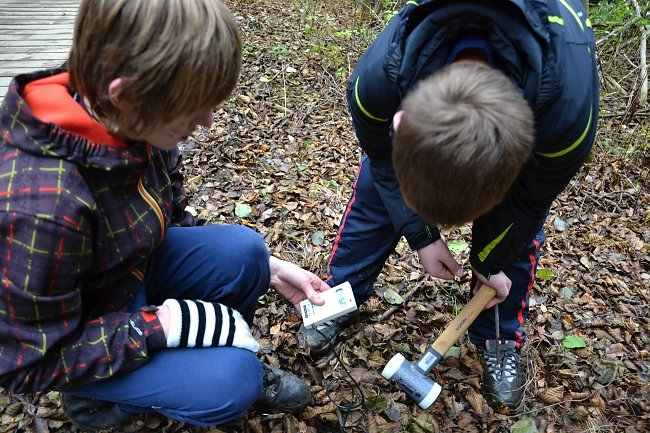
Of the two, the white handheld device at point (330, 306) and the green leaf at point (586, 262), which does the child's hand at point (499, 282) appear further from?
the green leaf at point (586, 262)

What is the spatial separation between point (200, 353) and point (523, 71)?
1.40 m

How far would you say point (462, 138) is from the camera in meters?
1.28

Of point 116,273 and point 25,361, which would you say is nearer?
point 25,361

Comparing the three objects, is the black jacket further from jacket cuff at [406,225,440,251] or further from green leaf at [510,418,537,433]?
green leaf at [510,418,537,433]

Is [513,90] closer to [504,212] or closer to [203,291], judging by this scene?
[504,212]

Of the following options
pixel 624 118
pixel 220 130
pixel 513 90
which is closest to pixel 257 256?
pixel 513 90

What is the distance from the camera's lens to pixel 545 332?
109 inches

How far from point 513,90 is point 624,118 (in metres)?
3.58

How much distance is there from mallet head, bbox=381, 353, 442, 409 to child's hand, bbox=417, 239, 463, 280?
1.42 feet

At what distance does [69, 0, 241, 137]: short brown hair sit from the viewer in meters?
1.21

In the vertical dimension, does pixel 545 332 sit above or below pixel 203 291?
below

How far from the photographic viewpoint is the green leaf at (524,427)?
2293 millimetres

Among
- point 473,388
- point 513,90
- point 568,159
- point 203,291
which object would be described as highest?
point 513,90

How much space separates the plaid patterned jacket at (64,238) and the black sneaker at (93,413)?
0.40 m
